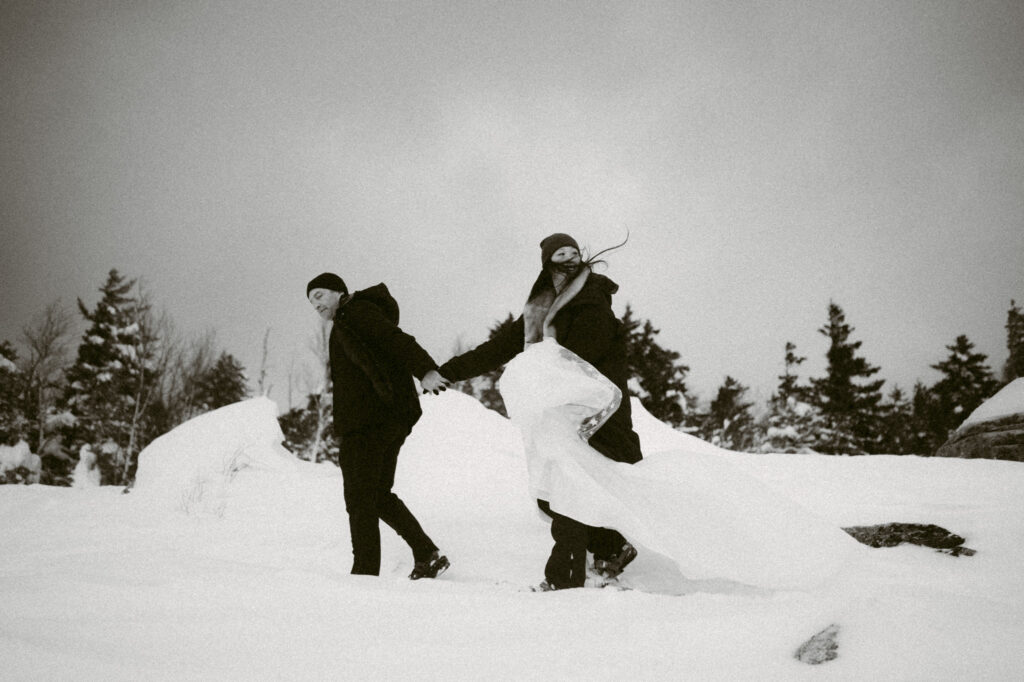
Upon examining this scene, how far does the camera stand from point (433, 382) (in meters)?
3.08

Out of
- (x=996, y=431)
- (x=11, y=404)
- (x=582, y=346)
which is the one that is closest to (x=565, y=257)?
(x=582, y=346)

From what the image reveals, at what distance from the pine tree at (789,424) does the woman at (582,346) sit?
2433 cm

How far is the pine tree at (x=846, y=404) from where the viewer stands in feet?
83.7

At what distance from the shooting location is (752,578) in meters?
1.89

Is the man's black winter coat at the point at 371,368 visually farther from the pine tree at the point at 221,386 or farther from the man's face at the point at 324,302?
the pine tree at the point at 221,386

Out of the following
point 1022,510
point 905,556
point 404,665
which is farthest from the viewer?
point 1022,510

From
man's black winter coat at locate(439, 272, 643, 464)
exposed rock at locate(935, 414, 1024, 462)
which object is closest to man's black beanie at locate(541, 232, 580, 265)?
man's black winter coat at locate(439, 272, 643, 464)

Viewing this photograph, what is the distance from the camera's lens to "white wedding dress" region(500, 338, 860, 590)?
1937mm

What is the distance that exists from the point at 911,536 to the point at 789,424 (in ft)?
89.5

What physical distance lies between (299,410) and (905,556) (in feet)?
105

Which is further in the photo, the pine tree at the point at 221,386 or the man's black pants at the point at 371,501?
the pine tree at the point at 221,386

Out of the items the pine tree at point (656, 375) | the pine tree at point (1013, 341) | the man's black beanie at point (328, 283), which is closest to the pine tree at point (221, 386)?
the pine tree at point (656, 375)

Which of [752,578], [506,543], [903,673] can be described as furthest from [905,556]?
[506,543]

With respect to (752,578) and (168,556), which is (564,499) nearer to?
(752,578)
